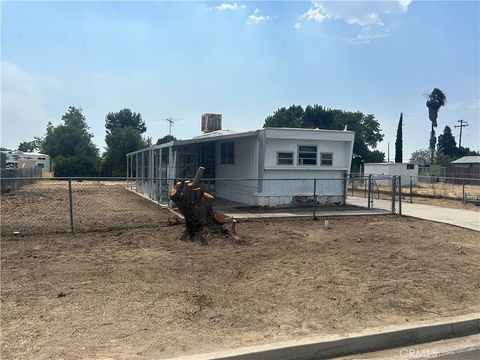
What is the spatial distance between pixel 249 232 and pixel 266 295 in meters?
4.79

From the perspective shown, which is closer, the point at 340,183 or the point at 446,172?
the point at 340,183

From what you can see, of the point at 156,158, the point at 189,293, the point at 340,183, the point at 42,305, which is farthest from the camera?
the point at 156,158

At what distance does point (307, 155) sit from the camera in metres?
16.9

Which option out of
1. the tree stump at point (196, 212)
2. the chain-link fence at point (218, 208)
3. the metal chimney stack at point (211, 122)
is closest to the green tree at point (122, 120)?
the metal chimney stack at point (211, 122)

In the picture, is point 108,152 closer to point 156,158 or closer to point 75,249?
point 156,158

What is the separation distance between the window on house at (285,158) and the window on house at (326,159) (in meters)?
1.41

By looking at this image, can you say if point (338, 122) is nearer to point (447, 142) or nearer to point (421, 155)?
point (421, 155)

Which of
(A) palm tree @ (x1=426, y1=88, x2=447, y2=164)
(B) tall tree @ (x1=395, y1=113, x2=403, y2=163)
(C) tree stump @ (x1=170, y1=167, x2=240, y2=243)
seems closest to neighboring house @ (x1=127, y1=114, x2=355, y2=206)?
(C) tree stump @ (x1=170, y1=167, x2=240, y2=243)

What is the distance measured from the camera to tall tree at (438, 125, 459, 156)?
8506cm

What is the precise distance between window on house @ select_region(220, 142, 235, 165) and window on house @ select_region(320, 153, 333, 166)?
381 cm

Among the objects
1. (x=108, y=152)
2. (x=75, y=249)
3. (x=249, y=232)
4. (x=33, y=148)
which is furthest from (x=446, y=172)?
(x=33, y=148)

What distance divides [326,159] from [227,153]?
452cm

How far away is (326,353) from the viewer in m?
4.15

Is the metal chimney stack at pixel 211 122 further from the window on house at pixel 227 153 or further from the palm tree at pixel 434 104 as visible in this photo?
the palm tree at pixel 434 104
